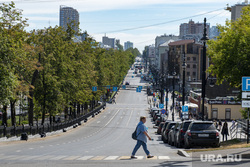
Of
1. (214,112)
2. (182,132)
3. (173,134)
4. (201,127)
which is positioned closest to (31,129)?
(173,134)

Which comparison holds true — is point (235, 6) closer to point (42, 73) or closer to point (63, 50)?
point (63, 50)

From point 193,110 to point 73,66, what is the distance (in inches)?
1352

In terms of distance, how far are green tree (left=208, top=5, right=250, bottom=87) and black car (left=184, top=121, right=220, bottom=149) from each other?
39.4ft

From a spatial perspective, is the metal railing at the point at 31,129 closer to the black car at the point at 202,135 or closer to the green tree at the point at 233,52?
the black car at the point at 202,135

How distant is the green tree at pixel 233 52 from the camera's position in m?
32.5

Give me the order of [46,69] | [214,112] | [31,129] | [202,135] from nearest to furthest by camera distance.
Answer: [202,135], [31,129], [46,69], [214,112]

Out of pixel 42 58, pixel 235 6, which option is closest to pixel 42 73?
pixel 42 58

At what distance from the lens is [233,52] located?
33.3m

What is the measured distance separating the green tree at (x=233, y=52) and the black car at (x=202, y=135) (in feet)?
39.4

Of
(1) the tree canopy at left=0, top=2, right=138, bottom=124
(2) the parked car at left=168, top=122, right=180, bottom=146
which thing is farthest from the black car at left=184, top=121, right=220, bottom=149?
(1) the tree canopy at left=0, top=2, right=138, bottom=124

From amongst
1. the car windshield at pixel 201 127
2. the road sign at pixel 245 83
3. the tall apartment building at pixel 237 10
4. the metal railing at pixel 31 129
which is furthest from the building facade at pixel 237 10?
the road sign at pixel 245 83

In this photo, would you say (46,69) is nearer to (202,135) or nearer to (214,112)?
(202,135)

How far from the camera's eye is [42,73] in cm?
4800

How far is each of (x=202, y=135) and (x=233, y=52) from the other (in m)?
14.0
